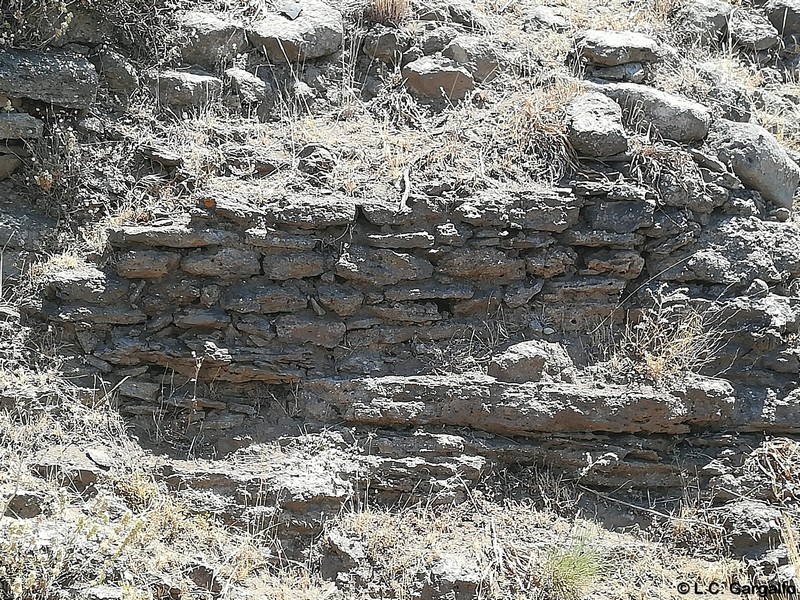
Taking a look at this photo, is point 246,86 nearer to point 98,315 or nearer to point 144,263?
point 144,263

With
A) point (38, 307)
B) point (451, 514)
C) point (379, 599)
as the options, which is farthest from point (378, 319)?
point (38, 307)

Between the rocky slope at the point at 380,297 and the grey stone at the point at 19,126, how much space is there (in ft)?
0.05

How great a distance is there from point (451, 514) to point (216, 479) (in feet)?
4.02

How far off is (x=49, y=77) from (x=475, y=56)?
8.76 ft

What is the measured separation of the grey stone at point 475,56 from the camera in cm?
539

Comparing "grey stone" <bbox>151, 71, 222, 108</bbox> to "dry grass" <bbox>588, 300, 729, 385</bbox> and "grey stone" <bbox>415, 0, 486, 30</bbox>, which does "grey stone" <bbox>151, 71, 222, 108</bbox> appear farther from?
"dry grass" <bbox>588, 300, 729, 385</bbox>

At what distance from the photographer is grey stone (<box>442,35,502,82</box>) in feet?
17.7

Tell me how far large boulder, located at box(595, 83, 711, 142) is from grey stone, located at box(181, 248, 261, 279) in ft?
8.35

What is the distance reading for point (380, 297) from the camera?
175 inches

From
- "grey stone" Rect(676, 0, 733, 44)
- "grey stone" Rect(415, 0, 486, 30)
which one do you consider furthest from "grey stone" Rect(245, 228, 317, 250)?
"grey stone" Rect(676, 0, 733, 44)

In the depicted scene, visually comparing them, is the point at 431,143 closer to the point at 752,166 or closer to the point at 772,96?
the point at 752,166

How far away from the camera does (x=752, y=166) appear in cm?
502

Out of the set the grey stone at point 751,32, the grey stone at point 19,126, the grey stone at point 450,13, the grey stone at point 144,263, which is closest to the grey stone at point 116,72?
the grey stone at point 19,126

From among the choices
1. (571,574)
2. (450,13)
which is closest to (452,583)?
(571,574)
